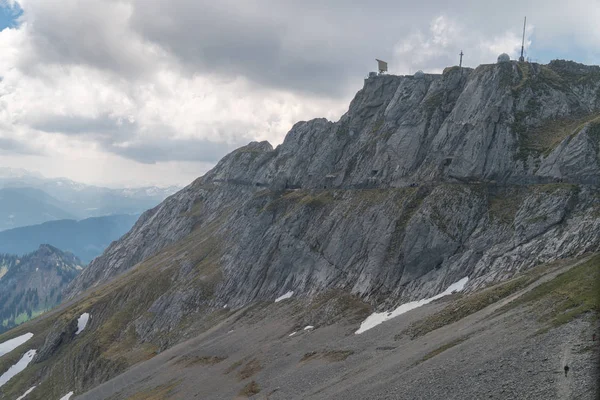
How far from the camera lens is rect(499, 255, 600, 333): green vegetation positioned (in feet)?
122

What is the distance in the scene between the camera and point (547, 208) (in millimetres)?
75500

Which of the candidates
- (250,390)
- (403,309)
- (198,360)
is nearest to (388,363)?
(250,390)

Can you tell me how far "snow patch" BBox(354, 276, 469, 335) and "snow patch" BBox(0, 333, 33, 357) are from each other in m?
162

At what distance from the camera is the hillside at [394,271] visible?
4297 centimetres

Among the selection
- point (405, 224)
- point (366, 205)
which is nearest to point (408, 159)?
point (366, 205)

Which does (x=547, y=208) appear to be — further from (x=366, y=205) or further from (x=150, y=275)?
(x=150, y=275)

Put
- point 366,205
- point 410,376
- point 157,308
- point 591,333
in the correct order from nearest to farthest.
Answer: point 591,333
point 410,376
point 366,205
point 157,308

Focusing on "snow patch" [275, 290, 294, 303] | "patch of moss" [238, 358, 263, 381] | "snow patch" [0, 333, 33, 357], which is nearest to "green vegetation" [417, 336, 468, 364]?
"patch of moss" [238, 358, 263, 381]

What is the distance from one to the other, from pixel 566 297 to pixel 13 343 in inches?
8048

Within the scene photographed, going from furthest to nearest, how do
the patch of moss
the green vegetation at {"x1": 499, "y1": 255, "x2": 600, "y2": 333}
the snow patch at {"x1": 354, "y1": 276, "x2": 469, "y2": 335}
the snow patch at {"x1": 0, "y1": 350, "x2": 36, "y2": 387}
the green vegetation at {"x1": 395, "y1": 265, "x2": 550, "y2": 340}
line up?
the snow patch at {"x1": 0, "y1": 350, "x2": 36, "y2": 387}
the snow patch at {"x1": 354, "y1": 276, "x2": 469, "y2": 335}
the patch of moss
the green vegetation at {"x1": 395, "y1": 265, "x2": 550, "y2": 340}
the green vegetation at {"x1": 499, "y1": 255, "x2": 600, "y2": 333}

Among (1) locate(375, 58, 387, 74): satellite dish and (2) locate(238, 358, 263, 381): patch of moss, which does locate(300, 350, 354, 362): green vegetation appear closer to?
(2) locate(238, 358, 263, 381): patch of moss

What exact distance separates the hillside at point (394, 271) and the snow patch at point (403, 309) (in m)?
0.66

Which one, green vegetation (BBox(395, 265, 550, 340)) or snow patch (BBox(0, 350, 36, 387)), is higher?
snow patch (BBox(0, 350, 36, 387))

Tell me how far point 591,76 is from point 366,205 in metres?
65.3
